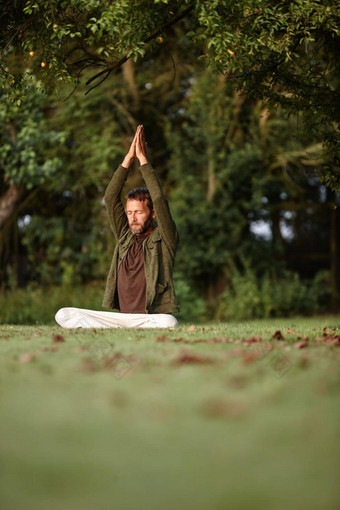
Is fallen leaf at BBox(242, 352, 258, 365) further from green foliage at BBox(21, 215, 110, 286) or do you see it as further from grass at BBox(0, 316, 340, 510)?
green foliage at BBox(21, 215, 110, 286)

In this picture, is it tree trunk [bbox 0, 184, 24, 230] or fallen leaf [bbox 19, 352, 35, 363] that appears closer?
fallen leaf [bbox 19, 352, 35, 363]

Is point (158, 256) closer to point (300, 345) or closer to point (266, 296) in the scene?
point (300, 345)

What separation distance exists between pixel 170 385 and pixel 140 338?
2.05 meters

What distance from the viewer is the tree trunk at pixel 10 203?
1374 centimetres

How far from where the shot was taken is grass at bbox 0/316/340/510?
1.90 meters

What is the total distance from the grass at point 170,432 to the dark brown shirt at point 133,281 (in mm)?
3089

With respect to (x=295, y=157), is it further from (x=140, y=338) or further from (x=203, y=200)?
(x=140, y=338)

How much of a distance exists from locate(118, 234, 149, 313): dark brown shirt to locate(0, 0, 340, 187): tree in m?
1.95

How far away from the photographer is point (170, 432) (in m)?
2.36

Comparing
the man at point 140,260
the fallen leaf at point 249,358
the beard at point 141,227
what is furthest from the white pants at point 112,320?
the fallen leaf at point 249,358

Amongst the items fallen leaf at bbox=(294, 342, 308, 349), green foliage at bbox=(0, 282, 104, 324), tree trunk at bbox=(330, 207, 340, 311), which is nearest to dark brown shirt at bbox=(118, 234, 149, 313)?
fallen leaf at bbox=(294, 342, 308, 349)

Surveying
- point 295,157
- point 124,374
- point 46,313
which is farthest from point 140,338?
point 295,157

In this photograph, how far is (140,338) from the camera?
5.12 metres

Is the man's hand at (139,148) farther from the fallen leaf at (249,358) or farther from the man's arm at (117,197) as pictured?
the fallen leaf at (249,358)
